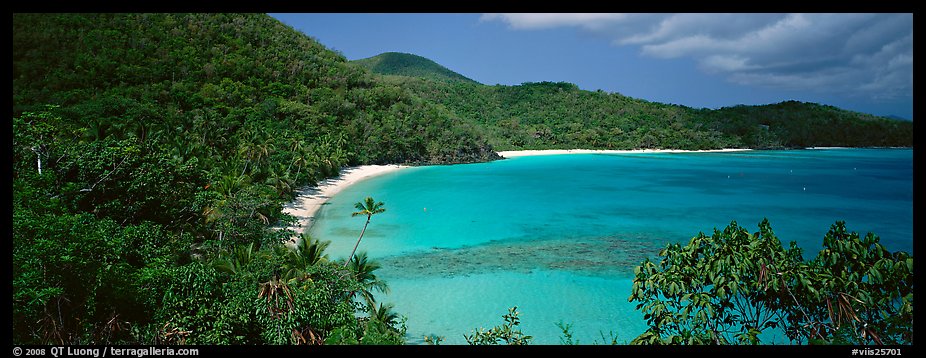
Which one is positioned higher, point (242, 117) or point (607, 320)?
point (242, 117)

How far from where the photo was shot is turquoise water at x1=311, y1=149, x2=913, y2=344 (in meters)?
17.3

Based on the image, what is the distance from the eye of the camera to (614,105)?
5266 inches

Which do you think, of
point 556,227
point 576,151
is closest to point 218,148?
point 556,227

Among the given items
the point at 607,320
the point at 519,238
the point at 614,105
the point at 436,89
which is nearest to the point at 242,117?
the point at 519,238

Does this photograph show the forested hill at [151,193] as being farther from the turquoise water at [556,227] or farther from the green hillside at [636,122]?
the green hillside at [636,122]

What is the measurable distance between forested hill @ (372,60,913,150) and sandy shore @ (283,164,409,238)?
47.3 m

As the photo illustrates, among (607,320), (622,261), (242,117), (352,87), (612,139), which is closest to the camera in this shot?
(607,320)

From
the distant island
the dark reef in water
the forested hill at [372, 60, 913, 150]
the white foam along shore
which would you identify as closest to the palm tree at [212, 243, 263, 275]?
the distant island

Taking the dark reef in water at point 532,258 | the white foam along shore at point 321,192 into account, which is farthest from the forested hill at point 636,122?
the dark reef in water at point 532,258

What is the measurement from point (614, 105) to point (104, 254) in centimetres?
13506

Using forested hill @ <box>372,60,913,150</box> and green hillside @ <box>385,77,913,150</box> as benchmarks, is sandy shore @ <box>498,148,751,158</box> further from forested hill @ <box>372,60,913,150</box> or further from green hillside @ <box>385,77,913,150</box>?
forested hill @ <box>372,60,913,150</box>

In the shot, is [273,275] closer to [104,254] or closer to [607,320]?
[104,254]

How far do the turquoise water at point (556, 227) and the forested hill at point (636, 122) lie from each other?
48.6m
